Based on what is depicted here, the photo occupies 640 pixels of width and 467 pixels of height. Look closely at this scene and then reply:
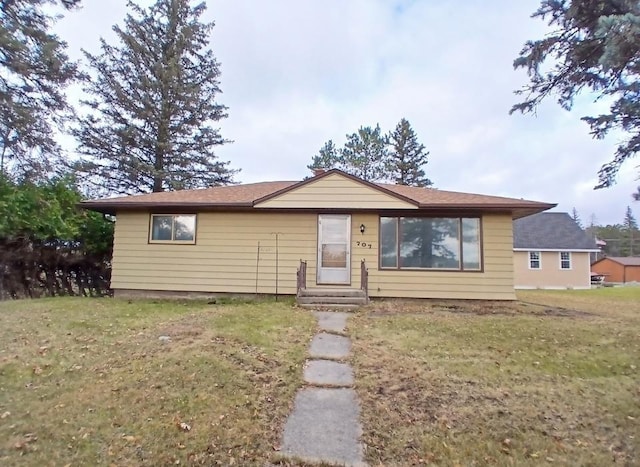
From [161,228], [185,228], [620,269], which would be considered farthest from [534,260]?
[620,269]

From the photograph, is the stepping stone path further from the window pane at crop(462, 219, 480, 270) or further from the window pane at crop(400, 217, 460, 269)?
the window pane at crop(462, 219, 480, 270)

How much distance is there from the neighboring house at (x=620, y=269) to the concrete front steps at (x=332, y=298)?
35971 mm

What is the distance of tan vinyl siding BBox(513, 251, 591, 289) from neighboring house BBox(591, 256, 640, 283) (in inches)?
695

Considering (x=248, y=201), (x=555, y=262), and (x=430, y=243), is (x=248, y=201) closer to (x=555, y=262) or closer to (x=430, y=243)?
(x=430, y=243)

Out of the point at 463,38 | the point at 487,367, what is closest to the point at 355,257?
the point at 487,367

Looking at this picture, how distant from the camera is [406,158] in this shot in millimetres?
31031

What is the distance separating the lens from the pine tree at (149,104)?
19.7 m

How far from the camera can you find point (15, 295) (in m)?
10.6

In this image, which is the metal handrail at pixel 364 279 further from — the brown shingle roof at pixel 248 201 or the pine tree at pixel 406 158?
the pine tree at pixel 406 158

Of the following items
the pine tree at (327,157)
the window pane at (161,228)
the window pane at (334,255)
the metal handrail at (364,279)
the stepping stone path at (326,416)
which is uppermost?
the pine tree at (327,157)

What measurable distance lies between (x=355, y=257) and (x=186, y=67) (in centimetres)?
1676

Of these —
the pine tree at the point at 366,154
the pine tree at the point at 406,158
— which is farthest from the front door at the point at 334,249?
the pine tree at the point at 406,158

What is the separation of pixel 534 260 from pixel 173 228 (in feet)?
64.8

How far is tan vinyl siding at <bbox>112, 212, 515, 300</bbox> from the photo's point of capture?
32.7 ft
